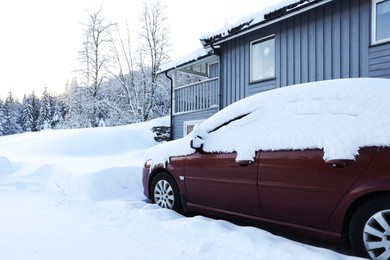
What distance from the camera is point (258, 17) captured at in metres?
8.55

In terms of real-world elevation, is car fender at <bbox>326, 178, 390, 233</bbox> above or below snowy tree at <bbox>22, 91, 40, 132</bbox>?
below

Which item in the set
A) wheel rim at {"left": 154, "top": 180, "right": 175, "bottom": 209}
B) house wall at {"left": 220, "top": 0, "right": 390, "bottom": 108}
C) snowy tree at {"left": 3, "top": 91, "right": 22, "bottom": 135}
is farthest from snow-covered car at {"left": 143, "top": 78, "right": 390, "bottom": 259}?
snowy tree at {"left": 3, "top": 91, "right": 22, "bottom": 135}

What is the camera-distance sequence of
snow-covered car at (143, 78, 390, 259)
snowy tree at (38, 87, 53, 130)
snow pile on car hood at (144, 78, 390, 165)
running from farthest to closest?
snowy tree at (38, 87, 53, 130)
snow pile on car hood at (144, 78, 390, 165)
snow-covered car at (143, 78, 390, 259)

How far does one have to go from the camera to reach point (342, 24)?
7.37 m

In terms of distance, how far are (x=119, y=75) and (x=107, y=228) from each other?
28899mm

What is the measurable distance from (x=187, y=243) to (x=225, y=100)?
7624 mm

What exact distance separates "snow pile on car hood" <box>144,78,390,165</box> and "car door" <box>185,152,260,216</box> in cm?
15

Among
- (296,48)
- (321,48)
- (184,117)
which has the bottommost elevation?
(184,117)

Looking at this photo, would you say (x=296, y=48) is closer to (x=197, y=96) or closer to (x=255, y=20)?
(x=255, y=20)

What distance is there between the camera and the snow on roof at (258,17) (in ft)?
25.0

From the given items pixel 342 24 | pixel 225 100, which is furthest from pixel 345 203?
pixel 225 100

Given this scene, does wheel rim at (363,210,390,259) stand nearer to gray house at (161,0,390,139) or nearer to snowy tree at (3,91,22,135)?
gray house at (161,0,390,139)

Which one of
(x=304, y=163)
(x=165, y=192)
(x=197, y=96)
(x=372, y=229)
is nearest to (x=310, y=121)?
(x=304, y=163)

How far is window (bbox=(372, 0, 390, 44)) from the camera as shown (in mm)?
6645
